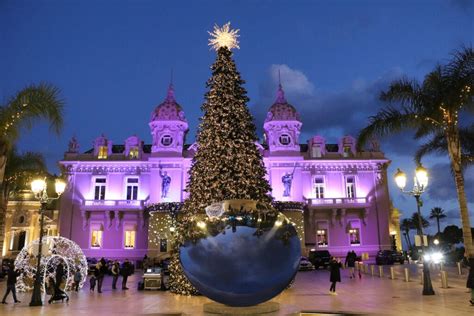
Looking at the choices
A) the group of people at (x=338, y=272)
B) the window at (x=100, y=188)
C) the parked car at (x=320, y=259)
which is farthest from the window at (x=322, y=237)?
the window at (x=100, y=188)

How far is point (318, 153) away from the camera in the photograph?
4559cm

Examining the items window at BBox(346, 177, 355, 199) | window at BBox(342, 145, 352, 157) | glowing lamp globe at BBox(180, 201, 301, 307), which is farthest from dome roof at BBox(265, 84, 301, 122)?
glowing lamp globe at BBox(180, 201, 301, 307)

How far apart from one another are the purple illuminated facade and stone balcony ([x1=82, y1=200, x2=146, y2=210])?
0.33 feet

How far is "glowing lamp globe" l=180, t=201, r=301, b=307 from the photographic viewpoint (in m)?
7.80

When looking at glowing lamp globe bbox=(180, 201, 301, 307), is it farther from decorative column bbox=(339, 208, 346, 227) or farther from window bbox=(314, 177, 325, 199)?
window bbox=(314, 177, 325, 199)

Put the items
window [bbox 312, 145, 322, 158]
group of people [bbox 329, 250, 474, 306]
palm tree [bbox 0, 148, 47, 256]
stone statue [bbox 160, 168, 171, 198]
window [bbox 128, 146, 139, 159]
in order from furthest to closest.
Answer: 1. window [bbox 312, 145, 322, 158]
2. window [bbox 128, 146, 139, 159]
3. stone statue [bbox 160, 168, 171, 198]
4. palm tree [bbox 0, 148, 47, 256]
5. group of people [bbox 329, 250, 474, 306]

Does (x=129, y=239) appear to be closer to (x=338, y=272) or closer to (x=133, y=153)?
(x=133, y=153)

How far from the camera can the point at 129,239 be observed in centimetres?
4350

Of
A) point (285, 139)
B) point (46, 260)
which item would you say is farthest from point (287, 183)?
point (46, 260)

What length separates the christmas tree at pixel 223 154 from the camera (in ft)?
59.5

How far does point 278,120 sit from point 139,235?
731 inches

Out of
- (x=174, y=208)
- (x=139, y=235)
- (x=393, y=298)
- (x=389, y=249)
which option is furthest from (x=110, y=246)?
(x=393, y=298)

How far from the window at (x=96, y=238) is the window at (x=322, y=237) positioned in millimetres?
22253

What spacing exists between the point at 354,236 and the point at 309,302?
30.1m
